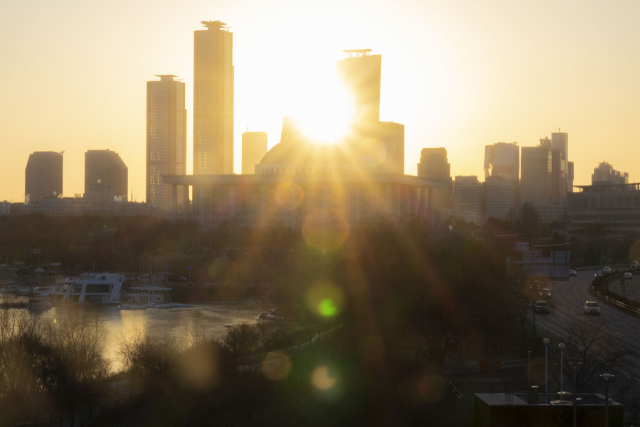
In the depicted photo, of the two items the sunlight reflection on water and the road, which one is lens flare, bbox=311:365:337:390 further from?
the sunlight reflection on water

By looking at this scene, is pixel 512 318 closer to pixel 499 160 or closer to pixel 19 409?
pixel 19 409

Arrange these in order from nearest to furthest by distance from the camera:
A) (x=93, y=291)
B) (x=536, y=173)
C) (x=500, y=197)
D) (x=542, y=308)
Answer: (x=542, y=308) < (x=93, y=291) < (x=500, y=197) < (x=536, y=173)

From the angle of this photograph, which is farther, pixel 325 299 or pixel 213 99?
pixel 213 99

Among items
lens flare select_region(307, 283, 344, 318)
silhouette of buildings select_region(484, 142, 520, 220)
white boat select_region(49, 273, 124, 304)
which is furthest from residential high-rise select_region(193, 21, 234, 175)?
lens flare select_region(307, 283, 344, 318)

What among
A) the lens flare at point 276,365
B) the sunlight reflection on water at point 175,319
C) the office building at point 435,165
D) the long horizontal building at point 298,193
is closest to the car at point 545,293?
the sunlight reflection on water at point 175,319

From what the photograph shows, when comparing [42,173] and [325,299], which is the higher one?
[42,173]

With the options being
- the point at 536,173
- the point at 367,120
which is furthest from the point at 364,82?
the point at 536,173

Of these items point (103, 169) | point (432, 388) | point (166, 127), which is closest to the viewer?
point (432, 388)

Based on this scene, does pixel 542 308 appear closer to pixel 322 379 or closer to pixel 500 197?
pixel 322 379
